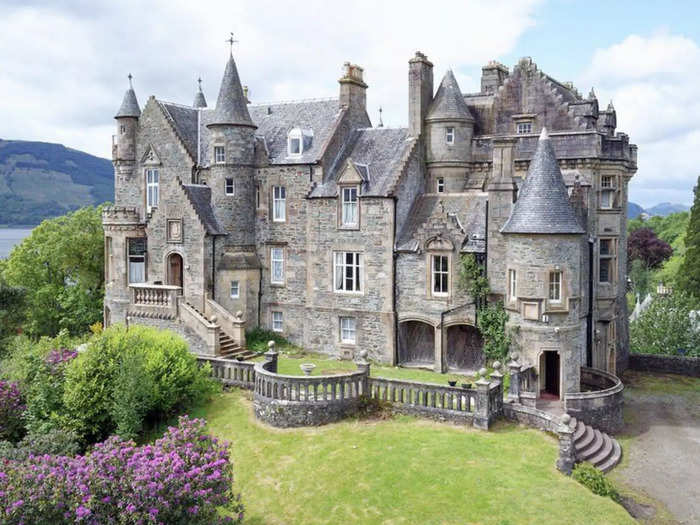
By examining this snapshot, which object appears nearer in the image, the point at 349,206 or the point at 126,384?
the point at 126,384

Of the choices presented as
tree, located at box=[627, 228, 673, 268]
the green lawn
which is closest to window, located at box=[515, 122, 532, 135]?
the green lawn

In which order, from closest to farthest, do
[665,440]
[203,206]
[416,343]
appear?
[665,440]
[416,343]
[203,206]

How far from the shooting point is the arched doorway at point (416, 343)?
3644 centimetres

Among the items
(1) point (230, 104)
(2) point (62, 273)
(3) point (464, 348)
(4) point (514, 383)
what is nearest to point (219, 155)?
(1) point (230, 104)

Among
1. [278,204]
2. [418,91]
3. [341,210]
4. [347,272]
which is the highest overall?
[418,91]

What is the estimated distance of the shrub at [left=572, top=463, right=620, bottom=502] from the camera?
70.1 feet

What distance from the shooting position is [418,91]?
38156 mm

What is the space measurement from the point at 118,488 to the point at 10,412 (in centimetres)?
1186

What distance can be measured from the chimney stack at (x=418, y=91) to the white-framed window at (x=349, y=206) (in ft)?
16.5

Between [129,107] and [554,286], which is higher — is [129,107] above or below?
above

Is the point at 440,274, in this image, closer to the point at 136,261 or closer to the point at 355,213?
the point at 355,213

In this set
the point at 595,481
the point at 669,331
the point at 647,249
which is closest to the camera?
the point at 595,481

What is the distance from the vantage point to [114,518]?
17.8 metres

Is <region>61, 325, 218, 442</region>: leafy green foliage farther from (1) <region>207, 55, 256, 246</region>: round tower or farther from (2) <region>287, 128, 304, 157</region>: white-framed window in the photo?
(2) <region>287, 128, 304, 157</region>: white-framed window
